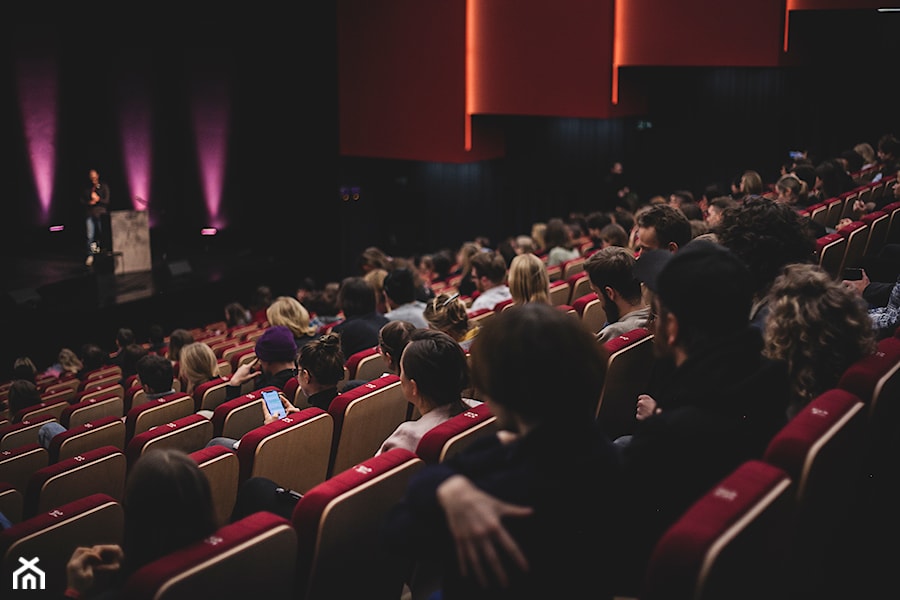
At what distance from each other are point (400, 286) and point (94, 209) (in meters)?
7.81

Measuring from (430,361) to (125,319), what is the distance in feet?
27.5

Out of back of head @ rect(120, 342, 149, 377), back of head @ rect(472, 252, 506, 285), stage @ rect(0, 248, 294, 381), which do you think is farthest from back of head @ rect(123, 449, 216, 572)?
stage @ rect(0, 248, 294, 381)

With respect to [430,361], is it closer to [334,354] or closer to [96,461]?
[334,354]

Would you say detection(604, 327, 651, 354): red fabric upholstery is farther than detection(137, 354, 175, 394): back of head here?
→ No

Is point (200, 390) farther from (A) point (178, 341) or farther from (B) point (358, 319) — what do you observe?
(A) point (178, 341)

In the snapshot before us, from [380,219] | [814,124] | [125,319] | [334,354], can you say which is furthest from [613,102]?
[334,354]

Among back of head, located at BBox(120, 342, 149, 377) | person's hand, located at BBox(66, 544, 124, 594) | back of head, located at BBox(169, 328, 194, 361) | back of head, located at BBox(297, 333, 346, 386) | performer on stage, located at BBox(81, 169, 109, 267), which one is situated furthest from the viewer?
performer on stage, located at BBox(81, 169, 109, 267)

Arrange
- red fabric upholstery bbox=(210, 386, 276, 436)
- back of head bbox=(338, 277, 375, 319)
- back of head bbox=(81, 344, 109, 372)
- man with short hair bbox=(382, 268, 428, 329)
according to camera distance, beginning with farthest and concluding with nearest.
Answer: back of head bbox=(81, 344, 109, 372) < man with short hair bbox=(382, 268, 428, 329) < back of head bbox=(338, 277, 375, 319) < red fabric upholstery bbox=(210, 386, 276, 436)

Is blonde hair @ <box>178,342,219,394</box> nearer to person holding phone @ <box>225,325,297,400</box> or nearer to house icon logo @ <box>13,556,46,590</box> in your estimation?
person holding phone @ <box>225,325,297,400</box>

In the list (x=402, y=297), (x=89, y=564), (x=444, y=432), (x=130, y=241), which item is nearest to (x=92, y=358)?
(x=130, y=241)

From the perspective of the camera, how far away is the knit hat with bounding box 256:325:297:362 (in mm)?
3965

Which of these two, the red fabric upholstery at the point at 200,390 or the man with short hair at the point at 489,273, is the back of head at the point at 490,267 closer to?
the man with short hair at the point at 489,273

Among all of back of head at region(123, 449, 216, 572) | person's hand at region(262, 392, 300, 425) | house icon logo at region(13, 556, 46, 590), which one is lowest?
house icon logo at region(13, 556, 46, 590)

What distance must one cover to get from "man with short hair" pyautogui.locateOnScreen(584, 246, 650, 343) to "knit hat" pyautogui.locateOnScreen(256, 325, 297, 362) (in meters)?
1.47
